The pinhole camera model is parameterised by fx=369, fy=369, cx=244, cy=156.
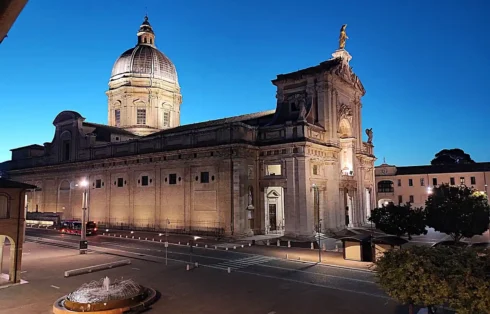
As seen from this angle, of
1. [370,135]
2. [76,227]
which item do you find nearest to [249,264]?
[76,227]

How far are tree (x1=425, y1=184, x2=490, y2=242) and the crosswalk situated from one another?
17.1 m

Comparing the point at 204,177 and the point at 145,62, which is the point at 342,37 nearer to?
the point at 204,177

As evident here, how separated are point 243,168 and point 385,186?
44612 mm

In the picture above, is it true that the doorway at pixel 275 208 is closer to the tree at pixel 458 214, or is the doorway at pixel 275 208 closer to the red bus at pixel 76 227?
the tree at pixel 458 214

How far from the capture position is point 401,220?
35438 mm

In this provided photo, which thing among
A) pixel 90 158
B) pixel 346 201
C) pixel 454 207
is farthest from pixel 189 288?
pixel 90 158

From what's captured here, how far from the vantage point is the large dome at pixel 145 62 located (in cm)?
6800

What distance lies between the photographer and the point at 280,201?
4778 cm

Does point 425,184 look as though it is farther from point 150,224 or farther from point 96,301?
A: point 96,301

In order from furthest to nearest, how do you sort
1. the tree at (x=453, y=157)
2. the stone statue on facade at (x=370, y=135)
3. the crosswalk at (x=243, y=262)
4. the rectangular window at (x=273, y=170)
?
the tree at (x=453, y=157), the stone statue on facade at (x=370, y=135), the rectangular window at (x=273, y=170), the crosswalk at (x=243, y=262)

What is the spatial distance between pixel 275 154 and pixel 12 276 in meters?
27.6

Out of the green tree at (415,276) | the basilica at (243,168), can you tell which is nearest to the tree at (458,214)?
the basilica at (243,168)

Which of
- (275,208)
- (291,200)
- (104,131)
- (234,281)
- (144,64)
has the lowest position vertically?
(234,281)

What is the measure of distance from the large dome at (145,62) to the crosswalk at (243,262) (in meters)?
48.9
